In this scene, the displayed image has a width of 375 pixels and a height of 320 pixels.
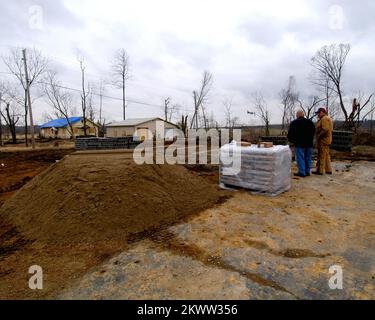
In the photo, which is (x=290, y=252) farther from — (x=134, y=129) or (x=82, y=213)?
(x=134, y=129)

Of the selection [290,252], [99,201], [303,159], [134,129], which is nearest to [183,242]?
[290,252]

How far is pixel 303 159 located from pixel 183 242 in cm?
511

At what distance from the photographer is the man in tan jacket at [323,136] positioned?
23.1ft

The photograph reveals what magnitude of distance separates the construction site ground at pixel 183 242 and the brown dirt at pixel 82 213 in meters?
0.02

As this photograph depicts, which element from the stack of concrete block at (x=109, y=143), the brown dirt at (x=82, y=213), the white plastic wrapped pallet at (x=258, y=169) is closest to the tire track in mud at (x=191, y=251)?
the brown dirt at (x=82, y=213)

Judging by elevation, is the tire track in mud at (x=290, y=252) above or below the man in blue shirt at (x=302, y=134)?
below

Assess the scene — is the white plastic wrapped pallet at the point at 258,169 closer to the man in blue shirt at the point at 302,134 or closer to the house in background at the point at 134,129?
the man in blue shirt at the point at 302,134

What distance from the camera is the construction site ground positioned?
2387 millimetres

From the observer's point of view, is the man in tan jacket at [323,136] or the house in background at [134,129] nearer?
the man in tan jacket at [323,136]

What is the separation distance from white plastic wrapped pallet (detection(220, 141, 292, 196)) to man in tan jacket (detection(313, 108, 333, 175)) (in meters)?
2.14

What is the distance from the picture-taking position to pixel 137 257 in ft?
9.70

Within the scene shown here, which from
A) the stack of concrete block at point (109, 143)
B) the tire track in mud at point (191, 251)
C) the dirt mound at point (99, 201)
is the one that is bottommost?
the tire track in mud at point (191, 251)

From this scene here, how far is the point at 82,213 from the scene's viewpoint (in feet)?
12.5
